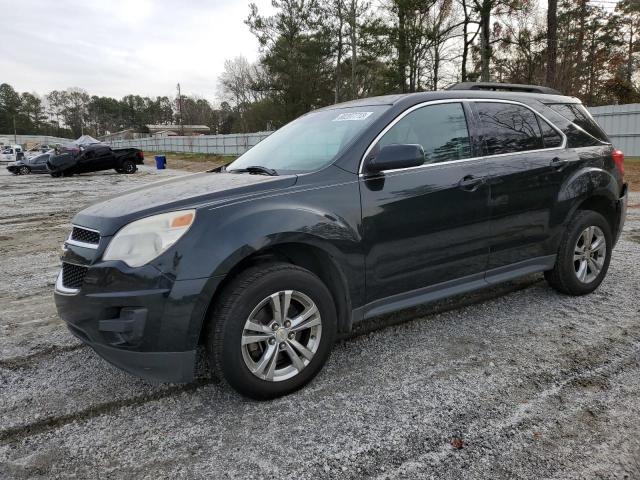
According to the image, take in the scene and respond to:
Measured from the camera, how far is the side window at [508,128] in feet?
12.1

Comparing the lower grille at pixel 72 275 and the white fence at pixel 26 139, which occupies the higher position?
the white fence at pixel 26 139

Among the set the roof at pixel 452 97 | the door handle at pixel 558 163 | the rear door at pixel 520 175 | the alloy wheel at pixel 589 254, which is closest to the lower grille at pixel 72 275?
the roof at pixel 452 97

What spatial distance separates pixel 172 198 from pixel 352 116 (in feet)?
4.87

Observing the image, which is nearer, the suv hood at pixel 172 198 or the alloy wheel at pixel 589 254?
the suv hood at pixel 172 198

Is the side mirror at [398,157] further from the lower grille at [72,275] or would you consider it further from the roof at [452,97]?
the lower grille at [72,275]

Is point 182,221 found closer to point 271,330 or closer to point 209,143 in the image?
point 271,330

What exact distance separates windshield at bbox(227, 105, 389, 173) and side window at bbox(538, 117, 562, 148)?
5.18 feet

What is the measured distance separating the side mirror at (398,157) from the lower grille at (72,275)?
72.3 inches

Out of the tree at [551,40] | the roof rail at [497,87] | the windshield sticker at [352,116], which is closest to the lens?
the windshield sticker at [352,116]

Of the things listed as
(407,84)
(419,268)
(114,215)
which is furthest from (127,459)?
(407,84)

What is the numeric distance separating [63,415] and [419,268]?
2.35m

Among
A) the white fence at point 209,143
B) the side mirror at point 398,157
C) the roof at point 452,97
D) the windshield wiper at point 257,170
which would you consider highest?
the white fence at point 209,143

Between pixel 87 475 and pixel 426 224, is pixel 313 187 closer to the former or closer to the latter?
pixel 426 224

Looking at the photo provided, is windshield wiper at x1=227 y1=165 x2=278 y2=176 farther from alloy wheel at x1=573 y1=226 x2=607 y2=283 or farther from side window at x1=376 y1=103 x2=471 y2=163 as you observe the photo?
alloy wheel at x1=573 y1=226 x2=607 y2=283
